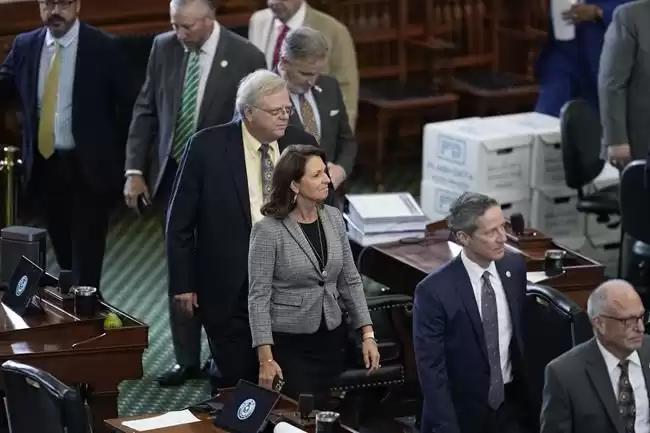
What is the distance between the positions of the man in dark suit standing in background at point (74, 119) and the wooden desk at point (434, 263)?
4.15 feet

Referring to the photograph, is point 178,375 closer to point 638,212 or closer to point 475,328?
point 475,328

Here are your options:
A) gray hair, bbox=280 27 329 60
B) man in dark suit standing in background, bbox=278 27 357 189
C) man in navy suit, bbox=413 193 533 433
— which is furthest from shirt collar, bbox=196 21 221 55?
man in navy suit, bbox=413 193 533 433

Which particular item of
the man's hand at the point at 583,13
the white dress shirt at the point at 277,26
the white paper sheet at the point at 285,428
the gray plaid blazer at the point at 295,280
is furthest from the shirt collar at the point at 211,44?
the man's hand at the point at 583,13

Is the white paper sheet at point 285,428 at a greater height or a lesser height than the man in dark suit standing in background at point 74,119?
lesser

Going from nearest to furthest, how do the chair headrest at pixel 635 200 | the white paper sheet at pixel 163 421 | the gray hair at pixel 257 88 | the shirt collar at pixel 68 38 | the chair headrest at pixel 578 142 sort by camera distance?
the white paper sheet at pixel 163 421 → the gray hair at pixel 257 88 → the shirt collar at pixel 68 38 → the chair headrest at pixel 635 200 → the chair headrest at pixel 578 142

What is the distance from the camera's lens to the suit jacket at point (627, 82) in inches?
329

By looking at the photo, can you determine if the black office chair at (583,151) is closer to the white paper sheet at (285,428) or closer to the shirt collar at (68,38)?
the shirt collar at (68,38)

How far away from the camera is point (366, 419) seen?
23.0 ft

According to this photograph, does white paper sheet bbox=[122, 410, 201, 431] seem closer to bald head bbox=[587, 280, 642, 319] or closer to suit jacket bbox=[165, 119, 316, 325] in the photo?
suit jacket bbox=[165, 119, 316, 325]

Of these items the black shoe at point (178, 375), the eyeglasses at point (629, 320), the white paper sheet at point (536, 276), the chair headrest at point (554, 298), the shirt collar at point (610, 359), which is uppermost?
the eyeglasses at point (629, 320)

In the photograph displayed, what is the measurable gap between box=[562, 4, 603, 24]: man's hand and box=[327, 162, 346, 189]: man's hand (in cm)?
304

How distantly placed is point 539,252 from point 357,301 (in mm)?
1577

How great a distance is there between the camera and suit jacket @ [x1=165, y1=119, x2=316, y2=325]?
6.20 meters

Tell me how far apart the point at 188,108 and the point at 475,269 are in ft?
6.09
